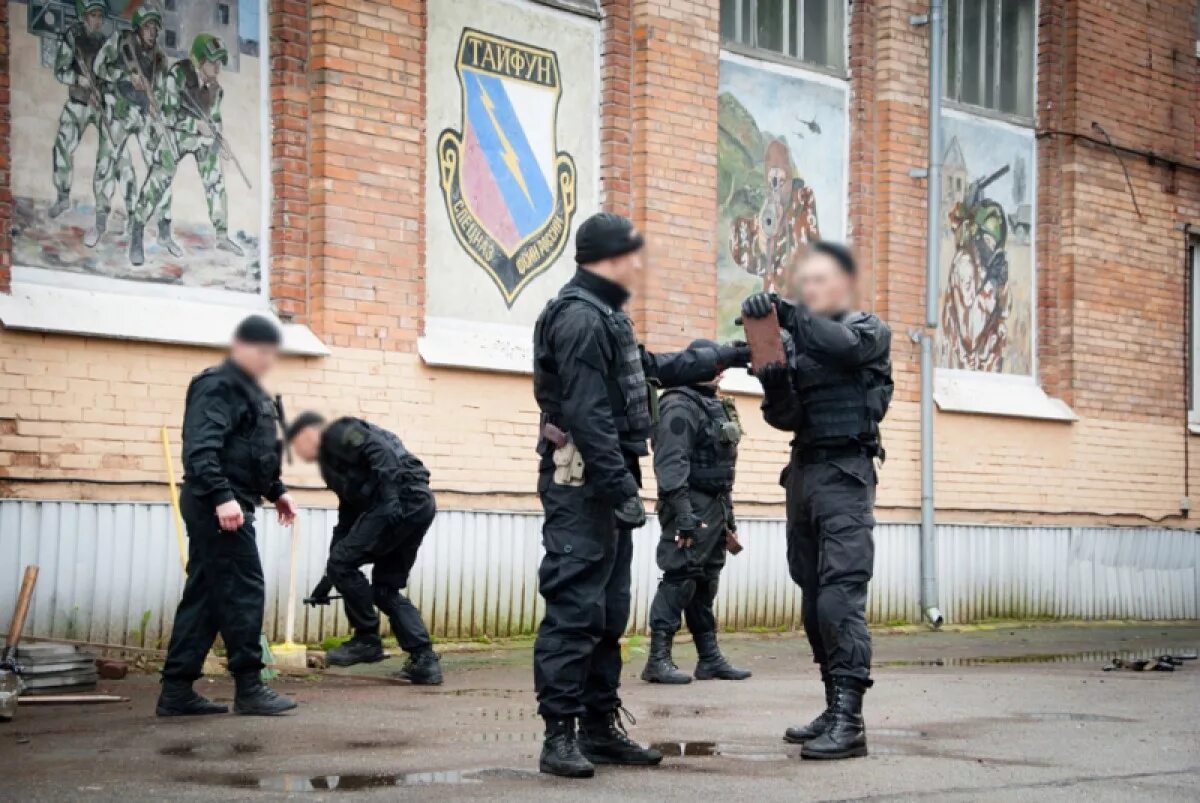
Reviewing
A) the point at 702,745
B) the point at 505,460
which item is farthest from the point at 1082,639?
the point at 702,745

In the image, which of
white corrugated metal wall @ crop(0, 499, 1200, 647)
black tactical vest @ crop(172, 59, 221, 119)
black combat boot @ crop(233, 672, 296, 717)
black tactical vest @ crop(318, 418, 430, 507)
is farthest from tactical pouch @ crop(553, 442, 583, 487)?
white corrugated metal wall @ crop(0, 499, 1200, 647)

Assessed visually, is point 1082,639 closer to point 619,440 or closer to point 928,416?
point 928,416

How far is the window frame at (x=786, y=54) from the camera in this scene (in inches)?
555

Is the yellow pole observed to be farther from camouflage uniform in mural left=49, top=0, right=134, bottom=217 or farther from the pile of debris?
camouflage uniform in mural left=49, top=0, right=134, bottom=217

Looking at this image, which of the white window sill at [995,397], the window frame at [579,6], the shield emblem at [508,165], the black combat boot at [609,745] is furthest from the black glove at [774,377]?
the white window sill at [995,397]

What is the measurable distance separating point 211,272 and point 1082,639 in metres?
11.6

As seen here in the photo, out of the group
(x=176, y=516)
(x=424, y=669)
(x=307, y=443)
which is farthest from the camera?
(x=176, y=516)

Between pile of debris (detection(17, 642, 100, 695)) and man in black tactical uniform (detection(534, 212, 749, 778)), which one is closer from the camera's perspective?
man in black tactical uniform (detection(534, 212, 749, 778))

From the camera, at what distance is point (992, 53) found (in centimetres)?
1659

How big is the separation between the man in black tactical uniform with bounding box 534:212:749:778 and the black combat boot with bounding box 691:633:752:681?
3.79m

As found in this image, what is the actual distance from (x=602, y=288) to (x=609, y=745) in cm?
157

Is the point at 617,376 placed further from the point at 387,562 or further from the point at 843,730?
the point at 387,562

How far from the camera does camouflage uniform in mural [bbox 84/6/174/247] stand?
8.93 ft

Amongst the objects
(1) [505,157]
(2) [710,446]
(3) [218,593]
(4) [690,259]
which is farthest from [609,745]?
(4) [690,259]
